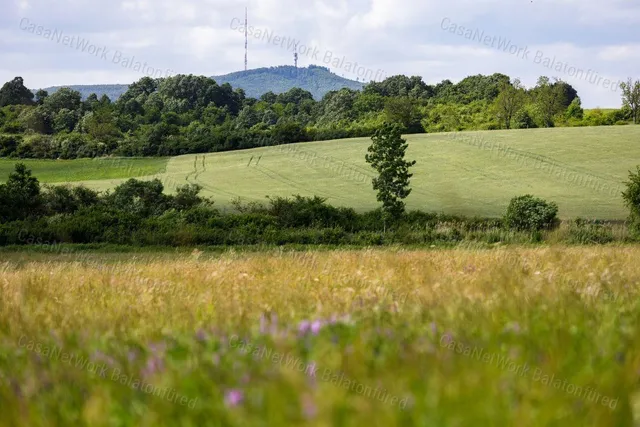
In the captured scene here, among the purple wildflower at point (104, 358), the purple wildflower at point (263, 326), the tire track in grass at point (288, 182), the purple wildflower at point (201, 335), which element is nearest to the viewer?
the purple wildflower at point (104, 358)

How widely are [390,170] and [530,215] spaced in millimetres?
8775

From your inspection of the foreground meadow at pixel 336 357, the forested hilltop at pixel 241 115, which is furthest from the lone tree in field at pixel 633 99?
the foreground meadow at pixel 336 357

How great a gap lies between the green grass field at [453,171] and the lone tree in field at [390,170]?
658 cm

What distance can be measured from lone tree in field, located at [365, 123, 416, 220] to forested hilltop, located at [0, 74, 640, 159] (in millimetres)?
26610

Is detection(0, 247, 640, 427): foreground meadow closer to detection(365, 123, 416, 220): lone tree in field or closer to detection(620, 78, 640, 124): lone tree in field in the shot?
detection(365, 123, 416, 220): lone tree in field

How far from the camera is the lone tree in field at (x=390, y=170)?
45062 millimetres

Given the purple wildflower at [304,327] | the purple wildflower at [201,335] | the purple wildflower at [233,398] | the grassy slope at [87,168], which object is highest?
the purple wildflower at [233,398]

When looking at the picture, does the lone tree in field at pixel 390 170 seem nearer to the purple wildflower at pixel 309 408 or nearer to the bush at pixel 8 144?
the purple wildflower at pixel 309 408

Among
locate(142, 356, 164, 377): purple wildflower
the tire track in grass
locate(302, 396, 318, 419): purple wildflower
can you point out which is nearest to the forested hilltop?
the tire track in grass

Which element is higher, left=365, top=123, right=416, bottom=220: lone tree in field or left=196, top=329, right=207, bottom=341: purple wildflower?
left=196, top=329, right=207, bottom=341: purple wildflower

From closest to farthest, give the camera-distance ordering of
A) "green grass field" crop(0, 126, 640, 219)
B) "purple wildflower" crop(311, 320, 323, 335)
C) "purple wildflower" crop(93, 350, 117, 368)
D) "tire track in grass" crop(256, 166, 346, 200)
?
"purple wildflower" crop(93, 350, 117, 368) → "purple wildflower" crop(311, 320, 323, 335) → "green grass field" crop(0, 126, 640, 219) → "tire track in grass" crop(256, 166, 346, 200)

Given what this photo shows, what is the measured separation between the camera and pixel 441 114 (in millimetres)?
104312

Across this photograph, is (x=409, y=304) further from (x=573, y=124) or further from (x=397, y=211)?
(x=573, y=124)

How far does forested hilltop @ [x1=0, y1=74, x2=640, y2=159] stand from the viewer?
9250cm
